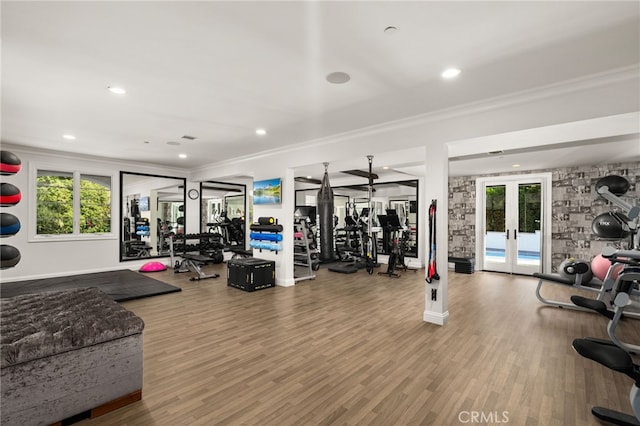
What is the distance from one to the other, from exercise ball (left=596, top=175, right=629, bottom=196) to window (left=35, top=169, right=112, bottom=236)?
9164 mm

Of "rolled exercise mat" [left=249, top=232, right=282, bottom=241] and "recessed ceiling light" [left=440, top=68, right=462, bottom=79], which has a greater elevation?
"recessed ceiling light" [left=440, top=68, right=462, bottom=79]

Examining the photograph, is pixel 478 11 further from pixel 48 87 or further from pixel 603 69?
pixel 48 87

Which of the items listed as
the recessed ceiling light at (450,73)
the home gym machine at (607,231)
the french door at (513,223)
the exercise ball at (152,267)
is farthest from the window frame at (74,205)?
the french door at (513,223)

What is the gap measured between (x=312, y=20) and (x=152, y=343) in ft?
10.9

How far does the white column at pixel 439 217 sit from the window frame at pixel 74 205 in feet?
23.7

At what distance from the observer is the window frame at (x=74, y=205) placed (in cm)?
633

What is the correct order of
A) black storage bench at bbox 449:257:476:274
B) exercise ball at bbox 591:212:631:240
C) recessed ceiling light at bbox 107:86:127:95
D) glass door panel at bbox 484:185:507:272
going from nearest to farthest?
recessed ceiling light at bbox 107:86:127:95 → exercise ball at bbox 591:212:631:240 → black storage bench at bbox 449:257:476:274 → glass door panel at bbox 484:185:507:272

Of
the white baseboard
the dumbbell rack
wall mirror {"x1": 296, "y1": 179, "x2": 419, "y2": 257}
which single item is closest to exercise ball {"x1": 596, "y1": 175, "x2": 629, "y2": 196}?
the white baseboard

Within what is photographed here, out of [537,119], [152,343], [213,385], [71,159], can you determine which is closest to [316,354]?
[213,385]

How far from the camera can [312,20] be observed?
6.84 ft

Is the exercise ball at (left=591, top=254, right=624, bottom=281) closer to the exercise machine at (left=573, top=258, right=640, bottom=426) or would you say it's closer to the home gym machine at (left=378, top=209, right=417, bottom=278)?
the exercise machine at (left=573, top=258, right=640, bottom=426)

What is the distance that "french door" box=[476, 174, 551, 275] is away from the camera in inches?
282

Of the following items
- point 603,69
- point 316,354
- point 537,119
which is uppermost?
point 603,69

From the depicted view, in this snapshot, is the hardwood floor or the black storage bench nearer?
the hardwood floor
